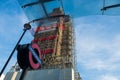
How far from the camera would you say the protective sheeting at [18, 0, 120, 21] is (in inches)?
185

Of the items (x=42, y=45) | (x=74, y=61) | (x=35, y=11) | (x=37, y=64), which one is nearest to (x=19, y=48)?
(x=37, y=64)

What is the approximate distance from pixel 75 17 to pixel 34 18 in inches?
44.3

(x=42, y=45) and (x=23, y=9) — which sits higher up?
(x=42, y=45)

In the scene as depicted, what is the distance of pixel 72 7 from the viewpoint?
4.87m

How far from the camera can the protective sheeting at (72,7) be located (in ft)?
15.4

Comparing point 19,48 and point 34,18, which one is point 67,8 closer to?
point 34,18

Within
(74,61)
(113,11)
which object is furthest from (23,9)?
(74,61)

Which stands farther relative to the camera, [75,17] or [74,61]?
[74,61]

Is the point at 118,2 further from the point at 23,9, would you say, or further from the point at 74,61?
the point at 74,61

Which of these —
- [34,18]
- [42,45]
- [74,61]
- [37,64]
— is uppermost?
[42,45]

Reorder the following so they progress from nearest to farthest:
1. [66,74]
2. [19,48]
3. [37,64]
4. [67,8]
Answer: [19,48] → [37,64] → [67,8] → [66,74]

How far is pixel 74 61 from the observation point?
21938 mm

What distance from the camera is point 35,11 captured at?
4980 millimetres

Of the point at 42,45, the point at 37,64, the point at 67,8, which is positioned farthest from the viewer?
the point at 42,45
